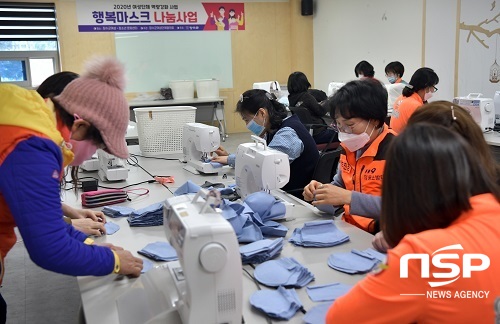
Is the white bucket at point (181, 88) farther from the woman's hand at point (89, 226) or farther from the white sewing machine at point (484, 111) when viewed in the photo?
the woman's hand at point (89, 226)

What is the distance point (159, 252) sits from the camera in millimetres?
1729

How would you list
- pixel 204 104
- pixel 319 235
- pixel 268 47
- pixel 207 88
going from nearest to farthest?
1. pixel 319 235
2. pixel 204 104
3. pixel 207 88
4. pixel 268 47

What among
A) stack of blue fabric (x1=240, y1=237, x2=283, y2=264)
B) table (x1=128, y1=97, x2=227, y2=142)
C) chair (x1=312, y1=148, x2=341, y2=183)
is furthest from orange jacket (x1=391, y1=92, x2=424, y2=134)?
table (x1=128, y1=97, x2=227, y2=142)

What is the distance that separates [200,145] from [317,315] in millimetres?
2098

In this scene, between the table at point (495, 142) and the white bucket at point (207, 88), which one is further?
the white bucket at point (207, 88)

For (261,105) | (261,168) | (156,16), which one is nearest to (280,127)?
(261,105)

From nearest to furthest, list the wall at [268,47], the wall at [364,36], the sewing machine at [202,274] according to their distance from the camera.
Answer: the sewing machine at [202,274] → the wall at [364,36] → the wall at [268,47]

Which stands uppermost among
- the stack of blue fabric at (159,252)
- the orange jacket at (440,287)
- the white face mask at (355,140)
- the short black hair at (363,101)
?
the short black hair at (363,101)

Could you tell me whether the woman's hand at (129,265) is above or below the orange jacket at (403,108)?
below

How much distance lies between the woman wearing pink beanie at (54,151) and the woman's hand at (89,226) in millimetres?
435

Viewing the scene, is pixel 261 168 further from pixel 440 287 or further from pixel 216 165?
pixel 440 287

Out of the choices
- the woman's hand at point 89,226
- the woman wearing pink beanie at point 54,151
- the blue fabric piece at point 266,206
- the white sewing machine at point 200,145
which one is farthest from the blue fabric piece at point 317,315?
the white sewing machine at point 200,145

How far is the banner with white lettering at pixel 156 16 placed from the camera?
8109 millimetres

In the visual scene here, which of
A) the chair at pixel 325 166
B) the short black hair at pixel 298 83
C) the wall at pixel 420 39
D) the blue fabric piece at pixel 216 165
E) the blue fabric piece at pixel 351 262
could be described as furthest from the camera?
the wall at pixel 420 39
